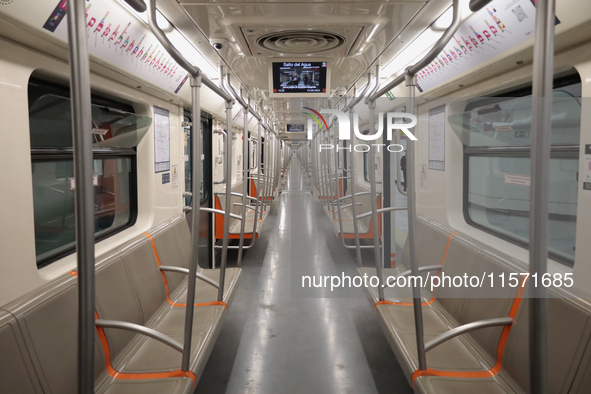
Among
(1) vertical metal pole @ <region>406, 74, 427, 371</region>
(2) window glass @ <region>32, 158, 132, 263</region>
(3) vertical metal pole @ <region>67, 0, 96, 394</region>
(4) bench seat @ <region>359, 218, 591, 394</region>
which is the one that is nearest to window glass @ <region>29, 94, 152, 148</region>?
(2) window glass @ <region>32, 158, 132, 263</region>

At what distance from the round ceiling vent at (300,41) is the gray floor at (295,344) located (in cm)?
225

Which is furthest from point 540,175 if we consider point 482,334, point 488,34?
point 482,334

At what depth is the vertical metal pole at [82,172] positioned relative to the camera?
0.93 m

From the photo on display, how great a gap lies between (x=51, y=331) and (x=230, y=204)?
1372 millimetres

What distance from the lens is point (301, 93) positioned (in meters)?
3.45

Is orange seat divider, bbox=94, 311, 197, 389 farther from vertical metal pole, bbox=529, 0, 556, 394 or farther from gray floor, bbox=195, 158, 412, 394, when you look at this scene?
vertical metal pole, bbox=529, 0, 556, 394

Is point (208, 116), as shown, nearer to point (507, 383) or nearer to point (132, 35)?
point (132, 35)

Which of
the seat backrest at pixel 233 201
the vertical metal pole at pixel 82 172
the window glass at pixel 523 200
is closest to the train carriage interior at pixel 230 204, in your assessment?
the vertical metal pole at pixel 82 172

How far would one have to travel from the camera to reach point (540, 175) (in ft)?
3.28

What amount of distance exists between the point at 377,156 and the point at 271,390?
11.8 ft

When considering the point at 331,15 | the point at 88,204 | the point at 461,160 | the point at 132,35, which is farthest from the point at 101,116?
the point at 461,160

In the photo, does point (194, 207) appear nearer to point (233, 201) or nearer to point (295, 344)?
point (295, 344)

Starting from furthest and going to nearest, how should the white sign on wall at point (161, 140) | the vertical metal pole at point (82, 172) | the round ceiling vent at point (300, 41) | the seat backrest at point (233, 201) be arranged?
the seat backrest at point (233, 201) → the white sign on wall at point (161, 140) → the round ceiling vent at point (300, 41) → the vertical metal pole at point (82, 172)

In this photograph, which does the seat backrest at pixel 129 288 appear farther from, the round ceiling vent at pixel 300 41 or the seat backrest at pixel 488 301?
the seat backrest at pixel 488 301
